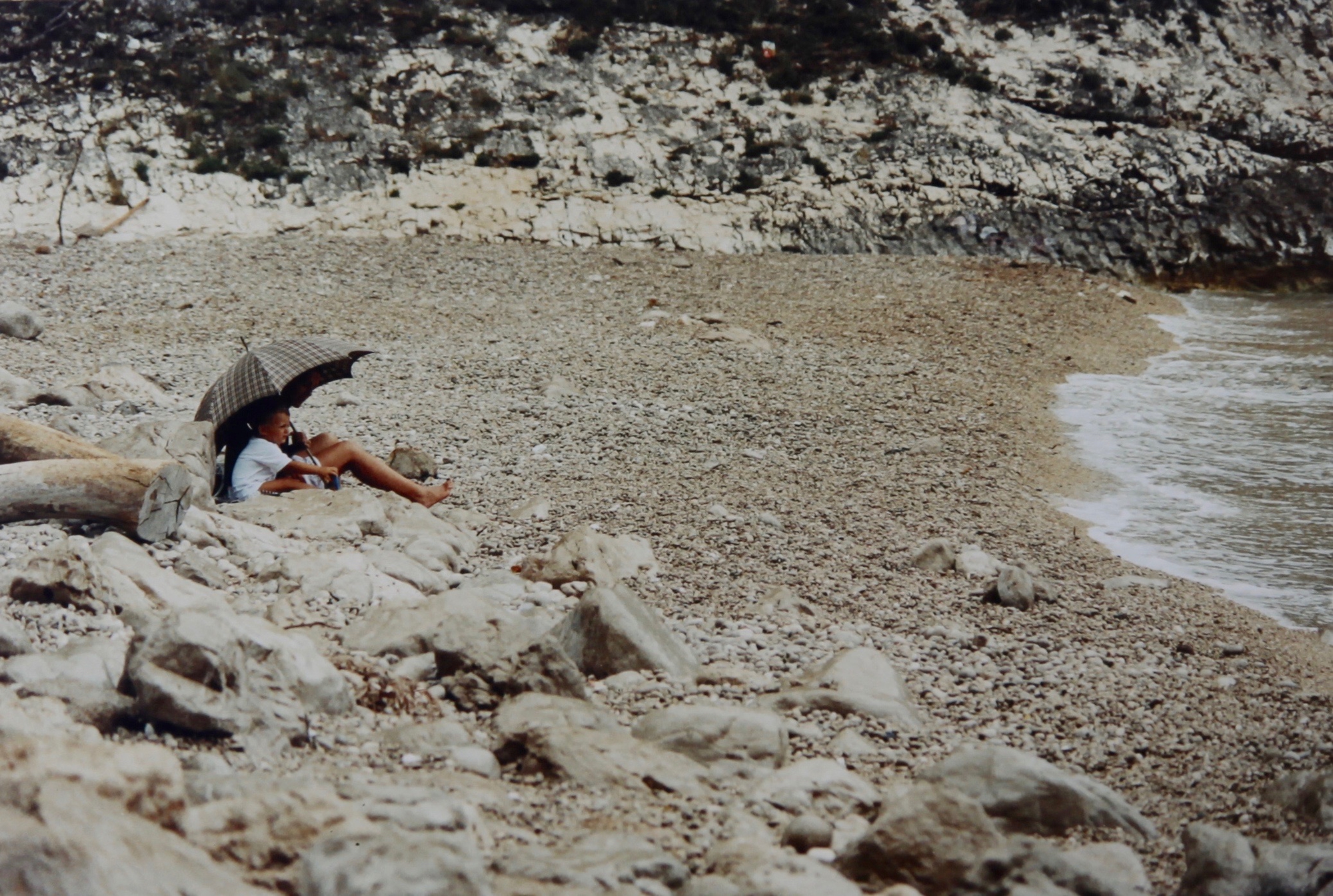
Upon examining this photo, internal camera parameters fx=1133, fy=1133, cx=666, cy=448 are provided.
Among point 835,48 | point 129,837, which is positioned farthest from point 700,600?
point 835,48

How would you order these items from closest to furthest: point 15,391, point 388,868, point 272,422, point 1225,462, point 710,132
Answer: point 388,868, point 272,422, point 15,391, point 1225,462, point 710,132

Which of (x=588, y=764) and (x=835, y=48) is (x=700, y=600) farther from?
(x=835, y=48)

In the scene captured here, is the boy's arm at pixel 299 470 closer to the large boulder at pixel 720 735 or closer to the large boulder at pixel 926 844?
the large boulder at pixel 720 735

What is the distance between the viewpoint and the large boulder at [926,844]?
115 inches

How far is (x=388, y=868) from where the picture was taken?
7.92ft

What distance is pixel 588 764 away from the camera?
343cm

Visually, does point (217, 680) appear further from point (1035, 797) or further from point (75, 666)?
point (1035, 797)

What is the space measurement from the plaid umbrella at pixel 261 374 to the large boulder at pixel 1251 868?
202 inches

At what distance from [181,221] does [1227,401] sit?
49.3ft

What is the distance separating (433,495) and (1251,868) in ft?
15.9

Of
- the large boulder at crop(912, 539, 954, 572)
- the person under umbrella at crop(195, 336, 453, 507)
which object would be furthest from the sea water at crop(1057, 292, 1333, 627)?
the person under umbrella at crop(195, 336, 453, 507)

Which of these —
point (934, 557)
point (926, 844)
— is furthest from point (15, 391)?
point (926, 844)

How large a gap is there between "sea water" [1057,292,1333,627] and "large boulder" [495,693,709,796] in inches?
153

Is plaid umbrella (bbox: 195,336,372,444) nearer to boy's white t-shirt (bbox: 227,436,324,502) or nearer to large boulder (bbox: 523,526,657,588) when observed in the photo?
boy's white t-shirt (bbox: 227,436,324,502)
